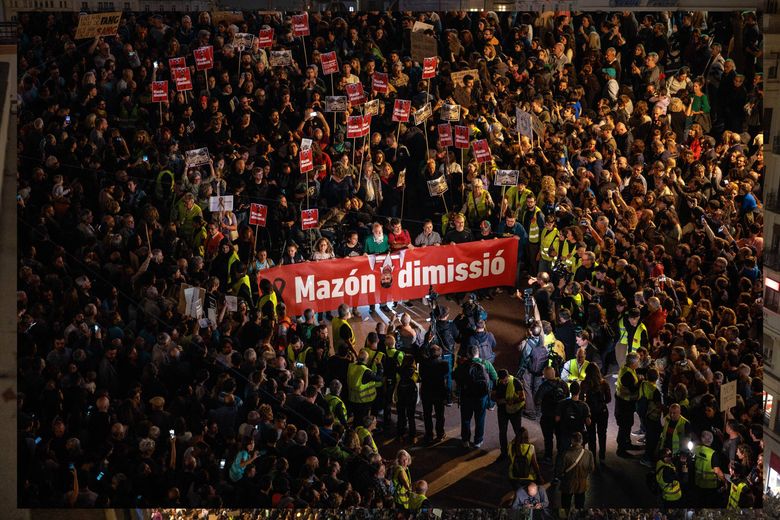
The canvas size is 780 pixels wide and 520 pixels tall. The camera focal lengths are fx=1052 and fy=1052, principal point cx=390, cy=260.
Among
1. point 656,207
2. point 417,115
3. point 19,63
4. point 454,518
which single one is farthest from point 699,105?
point 19,63

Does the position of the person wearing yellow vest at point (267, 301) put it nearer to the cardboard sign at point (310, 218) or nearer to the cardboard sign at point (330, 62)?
the cardboard sign at point (310, 218)

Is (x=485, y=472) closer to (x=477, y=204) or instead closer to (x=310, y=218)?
(x=477, y=204)

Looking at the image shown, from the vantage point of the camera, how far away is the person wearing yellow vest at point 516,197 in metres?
8.88

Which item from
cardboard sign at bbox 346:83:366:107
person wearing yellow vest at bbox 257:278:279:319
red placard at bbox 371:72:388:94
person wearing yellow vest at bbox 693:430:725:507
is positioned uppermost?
red placard at bbox 371:72:388:94

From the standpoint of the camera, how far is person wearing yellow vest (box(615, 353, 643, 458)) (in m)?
8.59

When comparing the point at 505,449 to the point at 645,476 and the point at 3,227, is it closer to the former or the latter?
the point at 645,476

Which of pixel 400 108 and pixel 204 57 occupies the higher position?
pixel 204 57

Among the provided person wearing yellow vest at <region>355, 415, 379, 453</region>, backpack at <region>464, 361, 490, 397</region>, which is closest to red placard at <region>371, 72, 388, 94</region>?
backpack at <region>464, 361, 490, 397</region>

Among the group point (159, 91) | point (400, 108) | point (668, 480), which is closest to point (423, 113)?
point (400, 108)

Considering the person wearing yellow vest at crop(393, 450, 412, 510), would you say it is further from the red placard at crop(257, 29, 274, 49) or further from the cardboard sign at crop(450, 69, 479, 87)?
the red placard at crop(257, 29, 274, 49)

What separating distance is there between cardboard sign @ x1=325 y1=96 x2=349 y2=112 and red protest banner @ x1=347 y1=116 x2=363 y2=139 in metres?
0.10

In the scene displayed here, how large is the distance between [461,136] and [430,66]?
643mm

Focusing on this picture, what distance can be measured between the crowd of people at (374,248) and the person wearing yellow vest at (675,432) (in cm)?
2

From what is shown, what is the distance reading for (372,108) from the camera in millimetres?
8867
